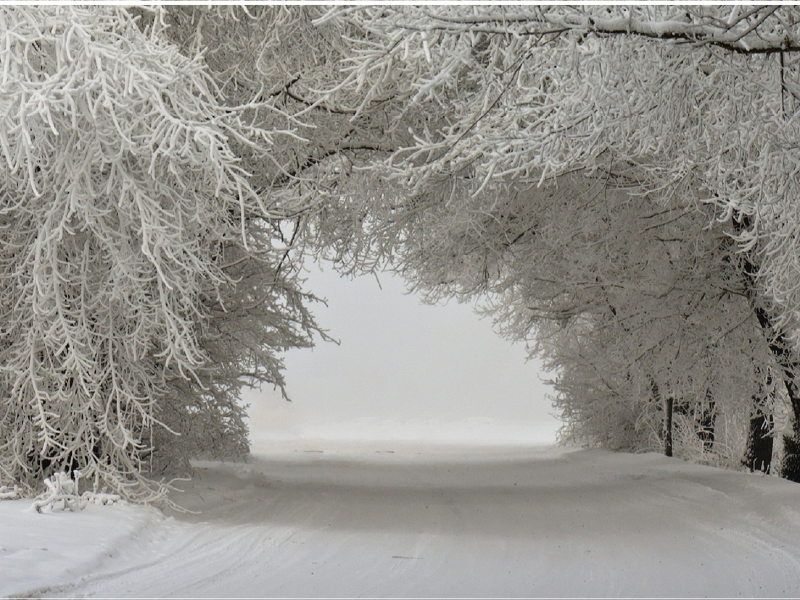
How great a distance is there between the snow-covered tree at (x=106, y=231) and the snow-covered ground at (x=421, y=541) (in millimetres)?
821

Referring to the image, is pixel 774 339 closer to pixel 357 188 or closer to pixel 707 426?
pixel 357 188

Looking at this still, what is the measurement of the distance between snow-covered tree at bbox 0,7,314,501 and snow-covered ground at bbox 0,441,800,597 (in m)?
0.82

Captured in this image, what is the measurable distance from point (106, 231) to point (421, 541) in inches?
121

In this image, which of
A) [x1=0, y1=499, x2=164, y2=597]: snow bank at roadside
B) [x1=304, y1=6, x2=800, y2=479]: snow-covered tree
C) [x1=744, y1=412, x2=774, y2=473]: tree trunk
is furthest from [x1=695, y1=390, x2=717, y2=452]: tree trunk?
[x1=0, y1=499, x2=164, y2=597]: snow bank at roadside

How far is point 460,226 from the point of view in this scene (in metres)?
9.53

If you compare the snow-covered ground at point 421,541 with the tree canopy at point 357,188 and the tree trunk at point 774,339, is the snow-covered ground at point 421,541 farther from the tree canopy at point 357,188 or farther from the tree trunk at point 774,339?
the tree trunk at point 774,339

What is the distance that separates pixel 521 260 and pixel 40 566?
23.9 ft

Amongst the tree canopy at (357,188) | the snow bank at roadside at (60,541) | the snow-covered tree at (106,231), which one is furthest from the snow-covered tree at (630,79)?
the snow bank at roadside at (60,541)

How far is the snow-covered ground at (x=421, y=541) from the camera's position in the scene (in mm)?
5020

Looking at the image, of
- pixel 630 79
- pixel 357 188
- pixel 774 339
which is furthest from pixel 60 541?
pixel 774 339

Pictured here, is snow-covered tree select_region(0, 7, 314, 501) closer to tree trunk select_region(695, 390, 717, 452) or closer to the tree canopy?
the tree canopy

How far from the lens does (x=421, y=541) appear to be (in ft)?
21.6

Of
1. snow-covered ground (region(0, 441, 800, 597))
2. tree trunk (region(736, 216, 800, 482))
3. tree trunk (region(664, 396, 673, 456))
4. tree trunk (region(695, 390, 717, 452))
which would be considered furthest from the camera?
tree trunk (region(695, 390, 717, 452))

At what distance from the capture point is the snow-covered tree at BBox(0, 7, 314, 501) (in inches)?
186
